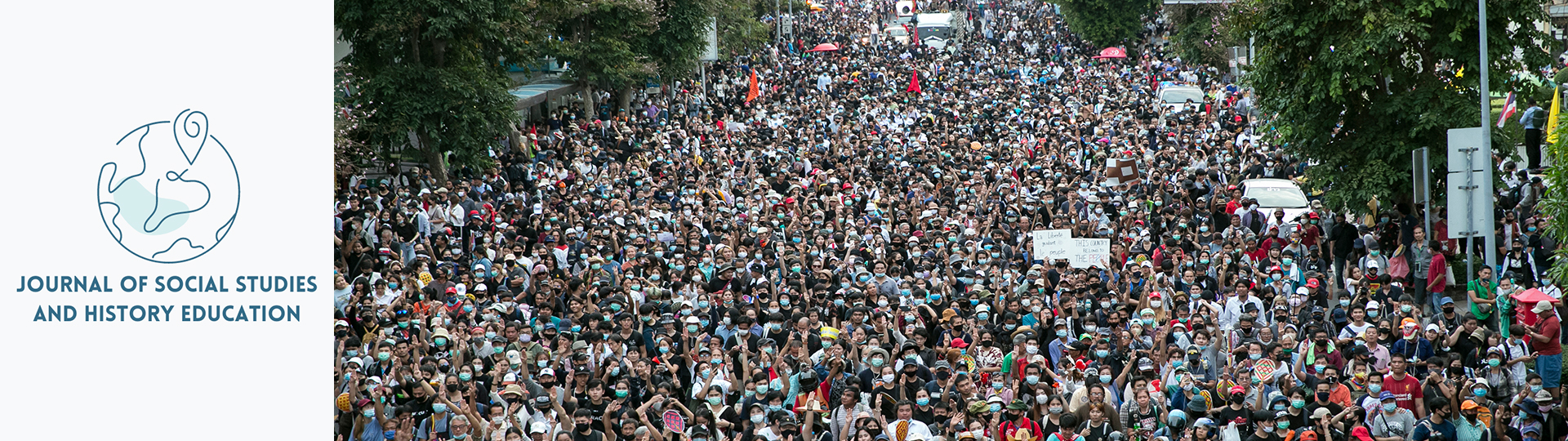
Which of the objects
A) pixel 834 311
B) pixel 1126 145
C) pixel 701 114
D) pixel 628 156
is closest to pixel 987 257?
Answer: pixel 834 311

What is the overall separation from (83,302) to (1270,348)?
32.7 feet

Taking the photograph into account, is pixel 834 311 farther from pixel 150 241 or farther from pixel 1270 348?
pixel 150 241

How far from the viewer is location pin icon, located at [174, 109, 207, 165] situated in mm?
4762

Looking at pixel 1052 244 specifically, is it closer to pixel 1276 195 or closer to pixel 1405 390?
pixel 1276 195

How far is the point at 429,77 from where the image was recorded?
24109mm

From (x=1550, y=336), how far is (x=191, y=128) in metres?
11.3

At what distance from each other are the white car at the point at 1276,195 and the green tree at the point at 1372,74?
1446mm

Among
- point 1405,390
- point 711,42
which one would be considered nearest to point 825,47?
point 711,42

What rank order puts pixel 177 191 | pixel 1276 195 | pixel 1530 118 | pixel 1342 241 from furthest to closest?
1. pixel 1276 195
2. pixel 1342 241
3. pixel 1530 118
4. pixel 177 191

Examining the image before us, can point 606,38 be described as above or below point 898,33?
below

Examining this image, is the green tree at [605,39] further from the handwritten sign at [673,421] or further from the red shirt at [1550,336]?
the red shirt at [1550,336]

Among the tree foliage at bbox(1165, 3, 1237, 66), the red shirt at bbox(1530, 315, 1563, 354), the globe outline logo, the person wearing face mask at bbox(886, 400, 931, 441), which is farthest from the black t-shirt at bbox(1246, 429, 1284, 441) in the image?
the tree foliage at bbox(1165, 3, 1237, 66)

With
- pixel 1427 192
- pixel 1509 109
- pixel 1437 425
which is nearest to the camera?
pixel 1437 425

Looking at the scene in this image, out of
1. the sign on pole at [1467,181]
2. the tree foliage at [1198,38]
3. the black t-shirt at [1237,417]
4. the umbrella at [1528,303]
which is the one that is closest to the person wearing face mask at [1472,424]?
the black t-shirt at [1237,417]
